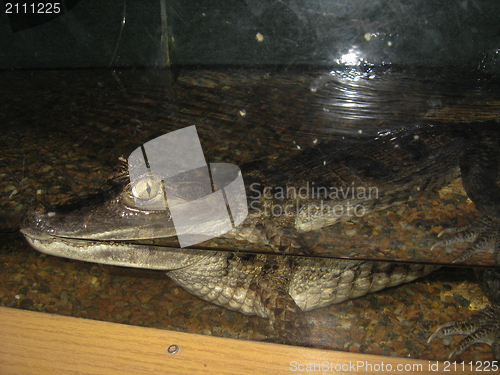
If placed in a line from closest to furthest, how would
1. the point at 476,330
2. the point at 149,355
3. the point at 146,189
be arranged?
1. the point at 149,355
2. the point at 476,330
3. the point at 146,189

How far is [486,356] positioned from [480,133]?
1035 mm

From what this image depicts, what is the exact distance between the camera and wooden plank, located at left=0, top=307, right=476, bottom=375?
86 centimetres

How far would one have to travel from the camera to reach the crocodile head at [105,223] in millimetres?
1093

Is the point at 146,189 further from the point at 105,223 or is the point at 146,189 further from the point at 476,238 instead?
the point at 476,238

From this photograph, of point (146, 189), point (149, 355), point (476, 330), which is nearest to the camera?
point (149, 355)

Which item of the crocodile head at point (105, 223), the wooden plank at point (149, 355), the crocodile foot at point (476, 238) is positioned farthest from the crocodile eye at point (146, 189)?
the crocodile foot at point (476, 238)

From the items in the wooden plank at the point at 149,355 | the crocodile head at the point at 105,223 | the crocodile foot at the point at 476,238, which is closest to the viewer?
the wooden plank at the point at 149,355

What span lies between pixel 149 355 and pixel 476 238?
1029 millimetres

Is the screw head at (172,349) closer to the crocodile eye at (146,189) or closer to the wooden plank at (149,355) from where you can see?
the wooden plank at (149,355)

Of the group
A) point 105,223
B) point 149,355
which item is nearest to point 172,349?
point 149,355

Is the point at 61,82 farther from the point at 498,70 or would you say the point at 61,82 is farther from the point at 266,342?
the point at 498,70

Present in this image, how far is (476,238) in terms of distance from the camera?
982 mm

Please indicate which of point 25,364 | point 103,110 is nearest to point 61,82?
point 103,110

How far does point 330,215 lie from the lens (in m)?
1.06
